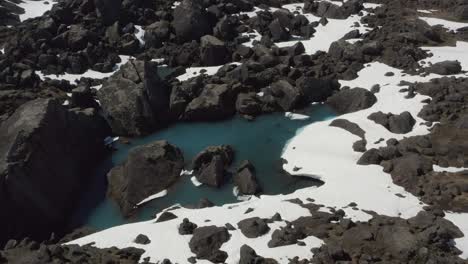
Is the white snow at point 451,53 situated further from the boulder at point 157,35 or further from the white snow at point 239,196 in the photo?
the boulder at point 157,35

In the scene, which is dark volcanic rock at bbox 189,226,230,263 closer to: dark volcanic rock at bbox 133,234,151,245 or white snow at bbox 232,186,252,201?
dark volcanic rock at bbox 133,234,151,245

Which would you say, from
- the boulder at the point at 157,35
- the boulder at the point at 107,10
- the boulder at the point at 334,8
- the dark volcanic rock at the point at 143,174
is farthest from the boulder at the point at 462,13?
the boulder at the point at 107,10

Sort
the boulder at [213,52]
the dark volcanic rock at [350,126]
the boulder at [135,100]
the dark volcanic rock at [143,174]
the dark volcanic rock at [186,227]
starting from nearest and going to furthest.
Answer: the dark volcanic rock at [186,227] < the dark volcanic rock at [143,174] < the dark volcanic rock at [350,126] < the boulder at [135,100] < the boulder at [213,52]

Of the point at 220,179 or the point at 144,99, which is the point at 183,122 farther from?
the point at 220,179

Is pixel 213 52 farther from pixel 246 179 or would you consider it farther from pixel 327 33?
pixel 246 179

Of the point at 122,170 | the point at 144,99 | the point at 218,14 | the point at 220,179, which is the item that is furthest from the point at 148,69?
the point at 218,14
